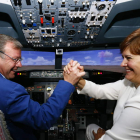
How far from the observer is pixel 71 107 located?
7.67 feet

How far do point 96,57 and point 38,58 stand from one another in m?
1.98

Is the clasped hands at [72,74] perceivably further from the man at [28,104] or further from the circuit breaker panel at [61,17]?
the circuit breaker panel at [61,17]

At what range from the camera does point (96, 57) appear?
346 centimetres

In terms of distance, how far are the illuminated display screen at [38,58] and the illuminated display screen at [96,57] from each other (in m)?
0.44

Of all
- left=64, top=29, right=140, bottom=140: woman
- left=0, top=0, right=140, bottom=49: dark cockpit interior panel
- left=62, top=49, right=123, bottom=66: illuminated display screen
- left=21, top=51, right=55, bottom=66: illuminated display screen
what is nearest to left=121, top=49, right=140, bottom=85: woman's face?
left=64, top=29, right=140, bottom=140: woman

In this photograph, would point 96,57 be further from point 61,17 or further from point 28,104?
point 28,104

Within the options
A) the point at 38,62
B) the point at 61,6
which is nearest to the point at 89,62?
the point at 38,62

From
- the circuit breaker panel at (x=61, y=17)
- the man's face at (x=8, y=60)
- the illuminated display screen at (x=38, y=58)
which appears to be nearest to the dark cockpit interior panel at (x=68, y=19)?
the circuit breaker panel at (x=61, y=17)

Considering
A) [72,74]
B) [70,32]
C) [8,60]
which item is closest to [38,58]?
[70,32]

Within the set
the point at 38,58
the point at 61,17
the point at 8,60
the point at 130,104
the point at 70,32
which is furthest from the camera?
the point at 38,58

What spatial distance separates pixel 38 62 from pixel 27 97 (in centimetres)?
286

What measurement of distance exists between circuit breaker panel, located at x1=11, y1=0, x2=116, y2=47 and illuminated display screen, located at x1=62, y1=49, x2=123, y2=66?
1118mm

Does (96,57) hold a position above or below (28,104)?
above

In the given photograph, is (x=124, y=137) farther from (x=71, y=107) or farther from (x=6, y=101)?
(x=71, y=107)
